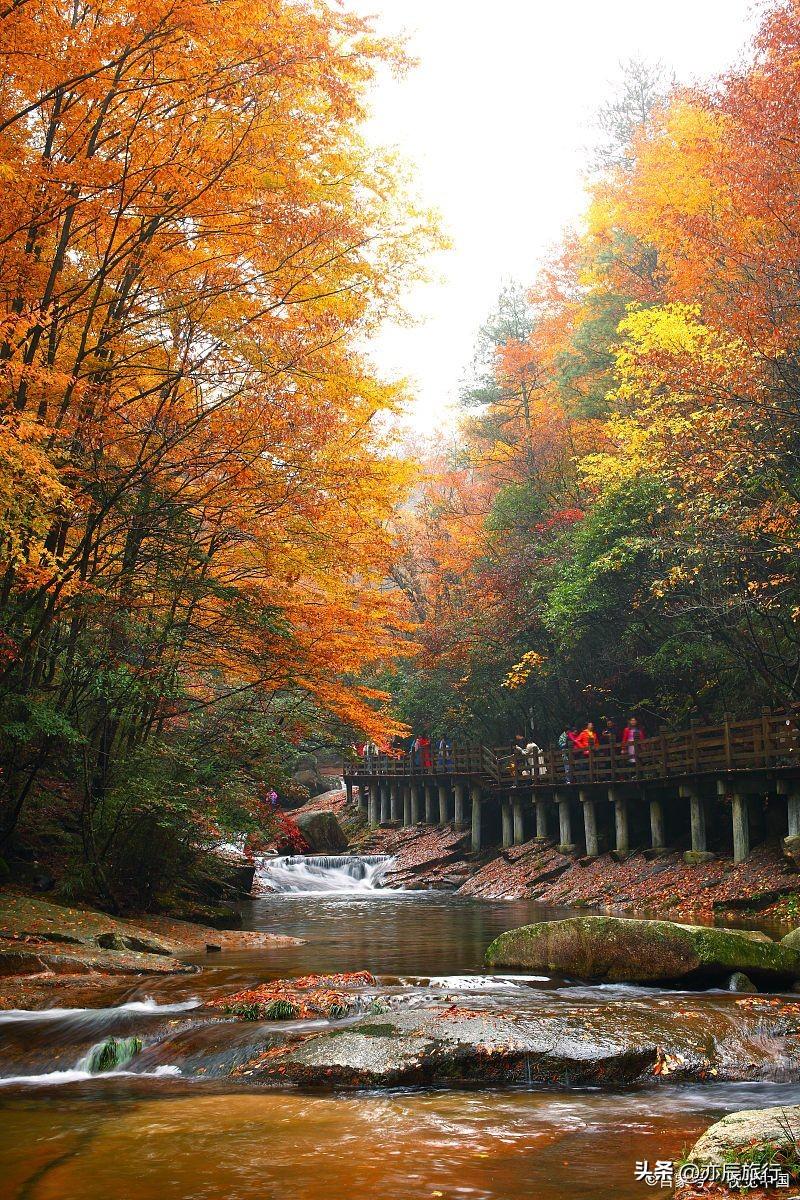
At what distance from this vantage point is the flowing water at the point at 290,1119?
14.6 ft

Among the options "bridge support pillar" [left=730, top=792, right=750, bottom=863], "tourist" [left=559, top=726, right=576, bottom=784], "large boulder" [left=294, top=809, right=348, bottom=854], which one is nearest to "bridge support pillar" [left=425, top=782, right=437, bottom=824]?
"large boulder" [left=294, top=809, right=348, bottom=854]

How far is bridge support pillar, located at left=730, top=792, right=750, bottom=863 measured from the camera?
1685cm

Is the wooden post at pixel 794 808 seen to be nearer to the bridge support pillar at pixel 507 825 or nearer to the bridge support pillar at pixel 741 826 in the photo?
the bridge support pillar at pixel 741 826

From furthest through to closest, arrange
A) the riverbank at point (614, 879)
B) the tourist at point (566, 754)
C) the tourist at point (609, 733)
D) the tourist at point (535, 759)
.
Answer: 1. the tourist at point (535, 759)
2. the tourist at point (566, 754)
3. the tourist at point (609, 733)
4. the riverbank at point (614, 879)

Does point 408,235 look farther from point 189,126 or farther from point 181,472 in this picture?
point 181,472

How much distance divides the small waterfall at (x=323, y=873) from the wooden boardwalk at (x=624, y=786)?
3501 mm

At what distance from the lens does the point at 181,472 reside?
37.3 ft

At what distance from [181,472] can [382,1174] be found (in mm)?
8468

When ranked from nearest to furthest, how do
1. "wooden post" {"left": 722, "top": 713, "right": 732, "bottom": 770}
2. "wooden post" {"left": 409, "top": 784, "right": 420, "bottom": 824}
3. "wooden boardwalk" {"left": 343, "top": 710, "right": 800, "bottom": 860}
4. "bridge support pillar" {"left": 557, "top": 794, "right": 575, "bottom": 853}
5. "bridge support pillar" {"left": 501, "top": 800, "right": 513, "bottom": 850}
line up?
1. "wooden boardwalk" {"left": 343, "top": 710, "right": 800, "bottom": 860}
2. "wooden post" {"left": 722, "top": 713, "right": 732, "bottom": 770}
3. "bridge support pillar" {"left": 557, "top": 794, "right": 575, "bottom": 853}
4. "bridge support pillar" {"left": 501, "top": 800, "right": 513, "bottom": 850}
5. "wooden post" {"left": 409, "top": 784, "right": 420, "bottom": 824}

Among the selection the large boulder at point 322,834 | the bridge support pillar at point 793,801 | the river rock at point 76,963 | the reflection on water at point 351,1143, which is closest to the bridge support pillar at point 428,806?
the large boulder at point 322,834

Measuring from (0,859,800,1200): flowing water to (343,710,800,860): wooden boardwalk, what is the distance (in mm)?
9119

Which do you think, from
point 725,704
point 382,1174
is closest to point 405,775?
point 725,704

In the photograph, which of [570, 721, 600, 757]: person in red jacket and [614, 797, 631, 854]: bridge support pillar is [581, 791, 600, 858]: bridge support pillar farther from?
[570, 721, 600, 757]: person in red jacket

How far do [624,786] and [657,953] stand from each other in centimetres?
1344
